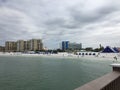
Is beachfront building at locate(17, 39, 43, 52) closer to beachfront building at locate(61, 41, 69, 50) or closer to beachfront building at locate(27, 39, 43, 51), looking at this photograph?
beachfront building at locate(27, 39, 43, 51)

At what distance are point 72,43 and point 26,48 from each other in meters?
47.0

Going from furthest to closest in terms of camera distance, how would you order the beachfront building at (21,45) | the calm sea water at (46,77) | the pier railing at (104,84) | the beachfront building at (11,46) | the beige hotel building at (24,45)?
the beachfront building at (11,46) < the beachfront building at (21,45) < the beige hotel building at (24,45) < the calm sea water at (46,77) < the pier railing at (104,84)

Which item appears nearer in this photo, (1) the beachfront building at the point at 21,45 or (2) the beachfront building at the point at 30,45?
(2) the beachfront building at the point at 30,45

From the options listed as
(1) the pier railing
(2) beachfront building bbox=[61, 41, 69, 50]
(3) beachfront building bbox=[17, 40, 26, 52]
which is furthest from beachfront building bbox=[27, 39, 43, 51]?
(1) the pier railing

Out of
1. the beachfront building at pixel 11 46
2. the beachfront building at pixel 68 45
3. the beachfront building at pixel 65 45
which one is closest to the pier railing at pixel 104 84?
the beachfront building at pixel 68 45

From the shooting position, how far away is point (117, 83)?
11.8ft

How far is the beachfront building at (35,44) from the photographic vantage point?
460ft

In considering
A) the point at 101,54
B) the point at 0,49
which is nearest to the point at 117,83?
the point at 101,54

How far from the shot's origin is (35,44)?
140 metres

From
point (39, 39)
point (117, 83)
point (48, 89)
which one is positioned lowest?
point (48, 89)

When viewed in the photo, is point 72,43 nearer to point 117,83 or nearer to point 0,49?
point 0,49

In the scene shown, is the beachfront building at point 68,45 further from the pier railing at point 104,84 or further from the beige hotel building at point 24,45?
the pier railing at point 104,84

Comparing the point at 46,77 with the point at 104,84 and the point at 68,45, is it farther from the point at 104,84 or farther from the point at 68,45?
the point at 68,45

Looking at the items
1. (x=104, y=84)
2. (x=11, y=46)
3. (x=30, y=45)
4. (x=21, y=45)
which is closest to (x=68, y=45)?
(x=30, y=45)
